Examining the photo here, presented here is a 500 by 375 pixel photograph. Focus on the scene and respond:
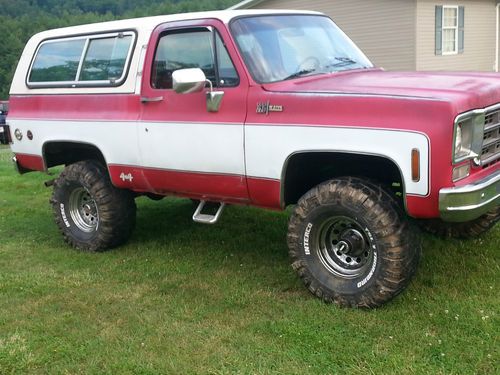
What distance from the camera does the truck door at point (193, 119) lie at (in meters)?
4.80

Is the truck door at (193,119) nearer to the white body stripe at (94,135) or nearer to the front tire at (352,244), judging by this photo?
the white body stripe at (94,135)

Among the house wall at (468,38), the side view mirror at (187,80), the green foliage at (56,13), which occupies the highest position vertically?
the side view mirror at (187,80)

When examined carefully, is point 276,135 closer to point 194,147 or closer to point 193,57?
point 194,147

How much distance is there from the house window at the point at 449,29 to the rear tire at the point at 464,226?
1693 centimetres

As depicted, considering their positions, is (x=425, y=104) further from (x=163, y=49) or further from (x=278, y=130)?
(x=163, y=49)

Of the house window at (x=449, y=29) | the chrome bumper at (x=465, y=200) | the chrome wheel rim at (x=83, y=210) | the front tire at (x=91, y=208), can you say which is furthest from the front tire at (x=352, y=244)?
the house window at (x=449, y=29)

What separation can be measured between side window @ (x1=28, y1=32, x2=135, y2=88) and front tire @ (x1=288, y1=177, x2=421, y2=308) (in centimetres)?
218

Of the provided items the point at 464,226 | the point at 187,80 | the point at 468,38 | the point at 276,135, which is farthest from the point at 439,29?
the point at 187,80

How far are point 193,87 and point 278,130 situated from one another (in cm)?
70

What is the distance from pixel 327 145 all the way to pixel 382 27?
1802cm

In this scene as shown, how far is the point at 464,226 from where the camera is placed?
18.3 feet

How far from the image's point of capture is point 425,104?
3.86 m

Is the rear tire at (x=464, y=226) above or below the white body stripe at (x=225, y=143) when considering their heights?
below

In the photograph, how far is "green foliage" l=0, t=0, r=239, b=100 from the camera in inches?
2648
